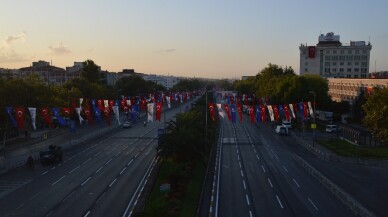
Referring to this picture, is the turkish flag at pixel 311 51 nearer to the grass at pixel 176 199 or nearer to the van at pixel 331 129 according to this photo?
the van at pixel 331 129

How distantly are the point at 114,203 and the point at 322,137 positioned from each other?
5007 centimetres

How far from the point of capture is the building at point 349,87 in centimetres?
9520

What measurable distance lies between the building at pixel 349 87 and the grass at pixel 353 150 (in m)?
31.1

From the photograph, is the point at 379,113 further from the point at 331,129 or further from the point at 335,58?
the point at 335,58

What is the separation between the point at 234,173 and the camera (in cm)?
4378

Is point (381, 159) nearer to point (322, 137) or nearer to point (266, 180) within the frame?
point (266, 180)

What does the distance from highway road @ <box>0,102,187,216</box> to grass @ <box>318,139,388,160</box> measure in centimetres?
2422

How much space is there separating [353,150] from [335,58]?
103 m

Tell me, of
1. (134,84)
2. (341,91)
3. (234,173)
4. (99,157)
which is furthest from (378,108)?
(134,84)

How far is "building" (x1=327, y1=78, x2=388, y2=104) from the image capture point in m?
95.2

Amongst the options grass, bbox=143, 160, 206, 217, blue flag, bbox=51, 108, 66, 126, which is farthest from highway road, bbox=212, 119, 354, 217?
blue flag, bbox=51, 108, 66, 126

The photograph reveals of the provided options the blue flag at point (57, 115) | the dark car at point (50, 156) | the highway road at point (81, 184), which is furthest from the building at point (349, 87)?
the dark car at point (50, 156)

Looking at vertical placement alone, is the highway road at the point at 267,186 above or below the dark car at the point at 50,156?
below

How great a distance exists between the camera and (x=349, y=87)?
110750 millimetres
